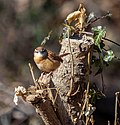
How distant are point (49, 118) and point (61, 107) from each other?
5 cm

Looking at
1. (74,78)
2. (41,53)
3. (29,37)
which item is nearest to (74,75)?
(74,78)

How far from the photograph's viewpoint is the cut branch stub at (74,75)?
1.90m

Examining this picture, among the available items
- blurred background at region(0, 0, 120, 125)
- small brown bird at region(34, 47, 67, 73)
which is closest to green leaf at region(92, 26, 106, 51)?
small brown bird at region(34, 47, 67, 73)

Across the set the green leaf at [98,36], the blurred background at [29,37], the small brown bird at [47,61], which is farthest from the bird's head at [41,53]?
the blurred background at [29,37]

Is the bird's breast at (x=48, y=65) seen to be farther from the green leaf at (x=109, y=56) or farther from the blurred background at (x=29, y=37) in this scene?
the blurred background at (x=29, y=37)

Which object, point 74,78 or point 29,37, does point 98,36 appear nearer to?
point 74,78

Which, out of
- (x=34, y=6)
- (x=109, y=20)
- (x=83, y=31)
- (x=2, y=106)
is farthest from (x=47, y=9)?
(x=83, y=31)

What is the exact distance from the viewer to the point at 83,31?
6.43 ft

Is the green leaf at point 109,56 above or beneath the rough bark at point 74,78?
above

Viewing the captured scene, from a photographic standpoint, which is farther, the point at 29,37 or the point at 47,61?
the point at 29,37

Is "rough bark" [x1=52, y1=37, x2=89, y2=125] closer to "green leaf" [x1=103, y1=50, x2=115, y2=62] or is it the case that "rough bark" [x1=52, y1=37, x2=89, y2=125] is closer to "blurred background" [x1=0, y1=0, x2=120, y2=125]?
"green leaf" [x1=103, y1=50, x2=115, y2=62]

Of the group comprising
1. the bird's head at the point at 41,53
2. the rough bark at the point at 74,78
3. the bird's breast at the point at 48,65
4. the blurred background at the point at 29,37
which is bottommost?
the rough bark at the point at 74,78

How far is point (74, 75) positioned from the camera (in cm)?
191

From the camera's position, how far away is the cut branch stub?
190 centimetres
